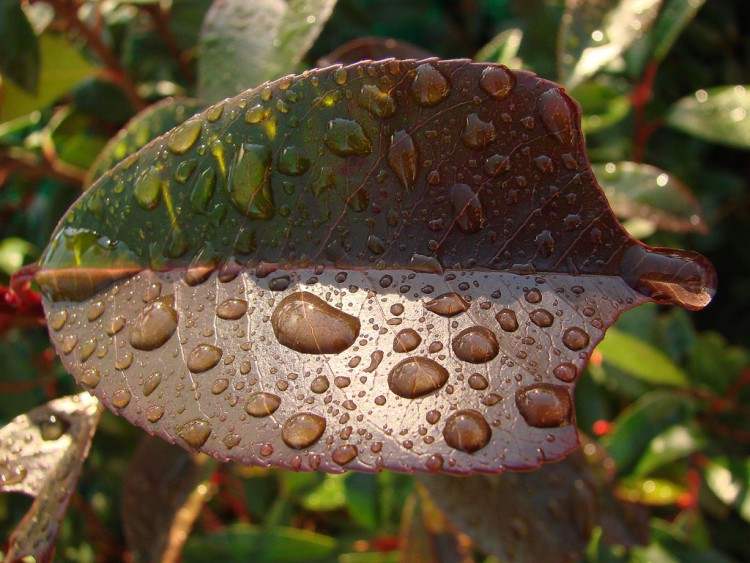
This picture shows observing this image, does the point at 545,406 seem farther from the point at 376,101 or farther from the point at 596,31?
the point at 596,31

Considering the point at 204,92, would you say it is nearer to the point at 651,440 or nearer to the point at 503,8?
the point at 651,440

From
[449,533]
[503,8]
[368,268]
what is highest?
[368,268]

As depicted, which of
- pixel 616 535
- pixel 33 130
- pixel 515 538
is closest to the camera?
pixel 515 538

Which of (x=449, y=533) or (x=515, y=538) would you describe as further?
(x=449, y=533)

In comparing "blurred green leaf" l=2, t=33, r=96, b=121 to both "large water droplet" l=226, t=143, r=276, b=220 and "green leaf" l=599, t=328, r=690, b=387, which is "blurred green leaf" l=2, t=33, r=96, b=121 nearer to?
"large water droplet" l=226, t=143, r=276, b=220

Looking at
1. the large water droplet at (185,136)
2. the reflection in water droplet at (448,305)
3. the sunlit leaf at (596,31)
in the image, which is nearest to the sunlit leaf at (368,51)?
the sunlit leaf at (596,31)

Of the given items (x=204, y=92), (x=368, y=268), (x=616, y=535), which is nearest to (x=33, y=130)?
(x=204, y=92)

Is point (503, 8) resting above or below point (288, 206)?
below
